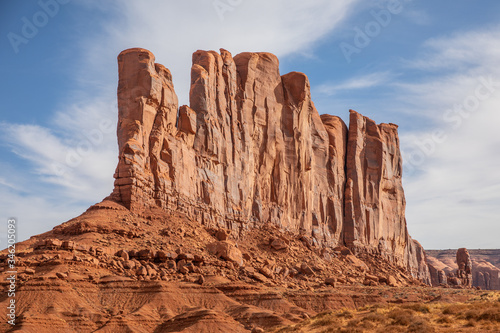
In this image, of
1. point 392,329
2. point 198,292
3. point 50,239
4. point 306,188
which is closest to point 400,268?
point 306,188

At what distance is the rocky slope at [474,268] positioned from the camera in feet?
416

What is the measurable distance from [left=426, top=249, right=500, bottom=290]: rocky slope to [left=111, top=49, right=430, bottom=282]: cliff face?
17.0 metres

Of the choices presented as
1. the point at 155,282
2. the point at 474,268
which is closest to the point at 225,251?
the point at 155,282

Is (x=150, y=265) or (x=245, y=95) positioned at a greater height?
(x=245, y=95)

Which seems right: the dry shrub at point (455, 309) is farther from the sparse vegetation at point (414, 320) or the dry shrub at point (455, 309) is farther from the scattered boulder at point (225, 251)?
the scattered boulder at point (225, 251)

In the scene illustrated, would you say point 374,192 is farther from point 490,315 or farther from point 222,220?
point 490,315

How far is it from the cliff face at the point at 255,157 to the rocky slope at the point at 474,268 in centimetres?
1695

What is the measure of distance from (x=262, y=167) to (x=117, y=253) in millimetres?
29689

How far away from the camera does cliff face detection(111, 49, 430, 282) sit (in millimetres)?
62219

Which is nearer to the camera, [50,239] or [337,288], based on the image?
[50,239]

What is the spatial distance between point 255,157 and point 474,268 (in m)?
85.6

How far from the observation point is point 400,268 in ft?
316

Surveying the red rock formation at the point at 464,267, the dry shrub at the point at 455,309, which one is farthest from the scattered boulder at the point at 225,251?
the red rock formation at the point at 464,267

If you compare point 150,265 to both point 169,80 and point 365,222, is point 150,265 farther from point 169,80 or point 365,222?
point 365,222
